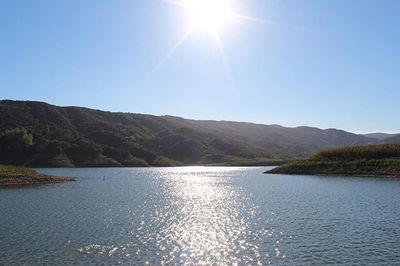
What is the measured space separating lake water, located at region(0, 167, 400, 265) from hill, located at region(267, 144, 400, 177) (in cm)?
5253

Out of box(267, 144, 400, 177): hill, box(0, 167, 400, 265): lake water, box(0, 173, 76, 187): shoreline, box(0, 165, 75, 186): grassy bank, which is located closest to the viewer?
box(0, 167, 400, 265): lake water

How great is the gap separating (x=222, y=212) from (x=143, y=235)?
19.3 meters

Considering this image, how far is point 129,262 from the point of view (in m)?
32.5

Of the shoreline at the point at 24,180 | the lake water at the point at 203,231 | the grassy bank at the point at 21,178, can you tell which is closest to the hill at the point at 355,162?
the lake water at the point at 203,231

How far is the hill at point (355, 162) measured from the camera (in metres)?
123

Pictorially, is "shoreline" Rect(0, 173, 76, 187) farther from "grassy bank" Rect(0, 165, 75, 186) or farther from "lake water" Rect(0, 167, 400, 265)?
"lake water" Rect(0, 167, 400, 265)

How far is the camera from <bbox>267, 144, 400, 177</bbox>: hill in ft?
405

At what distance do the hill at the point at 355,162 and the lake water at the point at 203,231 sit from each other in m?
52.5

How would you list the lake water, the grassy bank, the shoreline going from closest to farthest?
the lake water → the shoreline → the grassy bank

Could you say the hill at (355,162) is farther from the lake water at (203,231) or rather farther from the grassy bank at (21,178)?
the grassy bank at (21,178)

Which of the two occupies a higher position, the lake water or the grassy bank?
the grassy bank

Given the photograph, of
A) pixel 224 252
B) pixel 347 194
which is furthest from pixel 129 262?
pixel 347 194

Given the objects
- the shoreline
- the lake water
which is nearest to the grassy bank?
the shoreline

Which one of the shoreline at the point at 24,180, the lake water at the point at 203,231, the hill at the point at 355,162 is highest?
the hill at the point at 355,162
